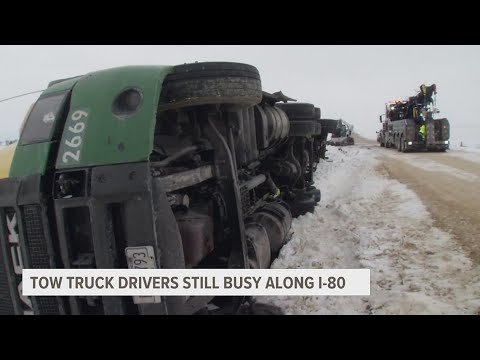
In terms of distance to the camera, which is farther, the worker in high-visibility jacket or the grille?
the worker in high-visibility jacket

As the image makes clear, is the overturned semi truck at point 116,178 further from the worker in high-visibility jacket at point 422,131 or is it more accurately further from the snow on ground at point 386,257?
the worker in high-visibility jacket at point 422,131

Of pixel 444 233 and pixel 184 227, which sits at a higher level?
pixel 184 227

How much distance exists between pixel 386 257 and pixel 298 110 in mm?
2643

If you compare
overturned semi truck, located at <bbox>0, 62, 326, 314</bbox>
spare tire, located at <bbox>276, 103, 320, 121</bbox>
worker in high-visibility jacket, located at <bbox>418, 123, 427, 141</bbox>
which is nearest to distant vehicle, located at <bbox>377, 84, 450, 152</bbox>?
worker in high-visibility jacket, located at <bbox>418, 123, 427, 141</bbox>

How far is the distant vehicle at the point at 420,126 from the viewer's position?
1939cm

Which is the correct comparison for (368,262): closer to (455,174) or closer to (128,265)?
(128,265)

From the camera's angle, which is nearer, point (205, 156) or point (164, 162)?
point (164, 162)

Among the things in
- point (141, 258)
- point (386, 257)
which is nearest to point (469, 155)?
point (386, 257)

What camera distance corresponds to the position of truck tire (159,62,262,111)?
2252mm

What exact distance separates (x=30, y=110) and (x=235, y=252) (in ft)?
5.47

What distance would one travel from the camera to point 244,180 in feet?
12.4

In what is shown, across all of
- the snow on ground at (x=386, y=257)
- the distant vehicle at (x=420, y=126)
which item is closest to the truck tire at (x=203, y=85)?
the snow on ground at (x=386, y=257)

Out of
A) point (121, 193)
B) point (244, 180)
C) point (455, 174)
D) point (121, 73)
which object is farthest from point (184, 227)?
point (455, 174)

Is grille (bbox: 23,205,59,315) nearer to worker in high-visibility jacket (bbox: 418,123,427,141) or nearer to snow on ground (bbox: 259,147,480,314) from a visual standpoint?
snow on ground (bbox: 259,147,480,314)
